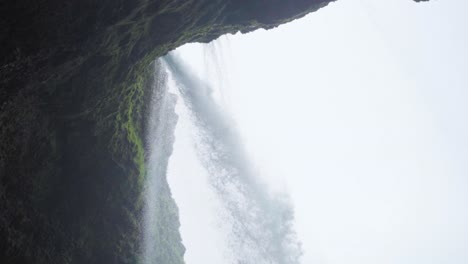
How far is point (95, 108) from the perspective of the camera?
26.6ft

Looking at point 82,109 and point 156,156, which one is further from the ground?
point 156,156

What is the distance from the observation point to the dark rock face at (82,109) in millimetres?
5523

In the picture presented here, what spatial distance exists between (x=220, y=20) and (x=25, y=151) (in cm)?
544

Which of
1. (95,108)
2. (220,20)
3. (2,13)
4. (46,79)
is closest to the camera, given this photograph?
(2,13)

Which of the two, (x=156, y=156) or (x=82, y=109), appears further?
(x=156, y=156)

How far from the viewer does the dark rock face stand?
5.52 metres

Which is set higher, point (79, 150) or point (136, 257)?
point (79, 150)

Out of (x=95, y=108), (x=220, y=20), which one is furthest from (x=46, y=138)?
(x=220, y=20)

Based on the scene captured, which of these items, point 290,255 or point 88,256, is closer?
point 88,256

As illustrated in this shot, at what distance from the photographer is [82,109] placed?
774cm

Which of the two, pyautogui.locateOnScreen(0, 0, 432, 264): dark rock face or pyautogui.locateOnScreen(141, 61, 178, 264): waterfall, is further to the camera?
pyautogui.locateOnScreen(141, 61, 178, 264): waterfall

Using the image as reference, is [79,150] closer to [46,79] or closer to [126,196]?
[126,196]

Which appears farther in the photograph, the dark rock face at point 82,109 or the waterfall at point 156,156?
the waterfall at point 156,156

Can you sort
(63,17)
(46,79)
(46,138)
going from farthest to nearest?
(46,138)
(46,79)
(63,17)
